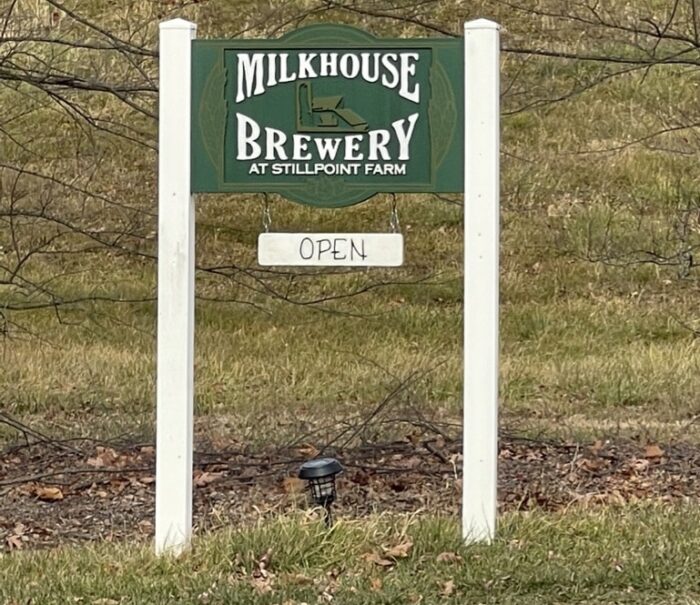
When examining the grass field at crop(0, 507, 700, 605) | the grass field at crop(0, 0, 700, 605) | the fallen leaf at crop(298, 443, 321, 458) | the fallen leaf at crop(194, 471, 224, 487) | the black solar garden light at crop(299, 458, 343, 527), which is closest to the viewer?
the grass field at crop(0, 507, 700, 605)

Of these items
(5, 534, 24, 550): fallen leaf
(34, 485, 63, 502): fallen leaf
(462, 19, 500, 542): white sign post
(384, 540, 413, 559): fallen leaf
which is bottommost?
(5, 534, 24, 550): fallen leaf

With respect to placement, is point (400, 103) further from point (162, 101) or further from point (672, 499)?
point (672, 499)

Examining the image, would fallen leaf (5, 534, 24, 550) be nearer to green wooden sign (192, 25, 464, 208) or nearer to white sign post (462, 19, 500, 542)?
green wooden sign (192, 25, 464, 208)

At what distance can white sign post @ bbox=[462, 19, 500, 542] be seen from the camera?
5.18 m

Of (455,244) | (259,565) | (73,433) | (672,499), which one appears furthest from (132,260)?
(259,565)

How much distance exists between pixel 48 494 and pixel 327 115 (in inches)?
133

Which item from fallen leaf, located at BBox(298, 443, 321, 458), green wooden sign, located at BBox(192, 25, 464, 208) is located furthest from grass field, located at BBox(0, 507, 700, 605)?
fallen leaf, located at BBox(298, 443, 321, 458)

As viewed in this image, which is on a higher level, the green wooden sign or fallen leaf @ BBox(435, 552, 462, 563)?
the green wooden sign

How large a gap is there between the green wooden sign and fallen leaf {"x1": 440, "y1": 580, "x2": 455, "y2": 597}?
62.3 inches

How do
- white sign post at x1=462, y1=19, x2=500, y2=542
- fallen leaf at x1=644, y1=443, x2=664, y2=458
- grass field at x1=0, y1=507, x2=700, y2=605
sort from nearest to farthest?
1. grass field at x1=0, y1=507, x2=700, y2=605
2. white sign post at x1=462, y1=19, x2=500, y2=542
3. fallen leaf at x1=644, y1=443, x2=664, y2=458

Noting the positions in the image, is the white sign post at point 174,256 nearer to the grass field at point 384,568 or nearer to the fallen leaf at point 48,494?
the grass field at point 384,568

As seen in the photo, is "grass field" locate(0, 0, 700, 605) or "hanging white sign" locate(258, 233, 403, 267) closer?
"grass field" locate(0, 0, 700, 605)

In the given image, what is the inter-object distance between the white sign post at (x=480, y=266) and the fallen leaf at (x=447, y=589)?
48 centimetres

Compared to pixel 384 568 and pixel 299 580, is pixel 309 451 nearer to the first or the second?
pixel 384 568
